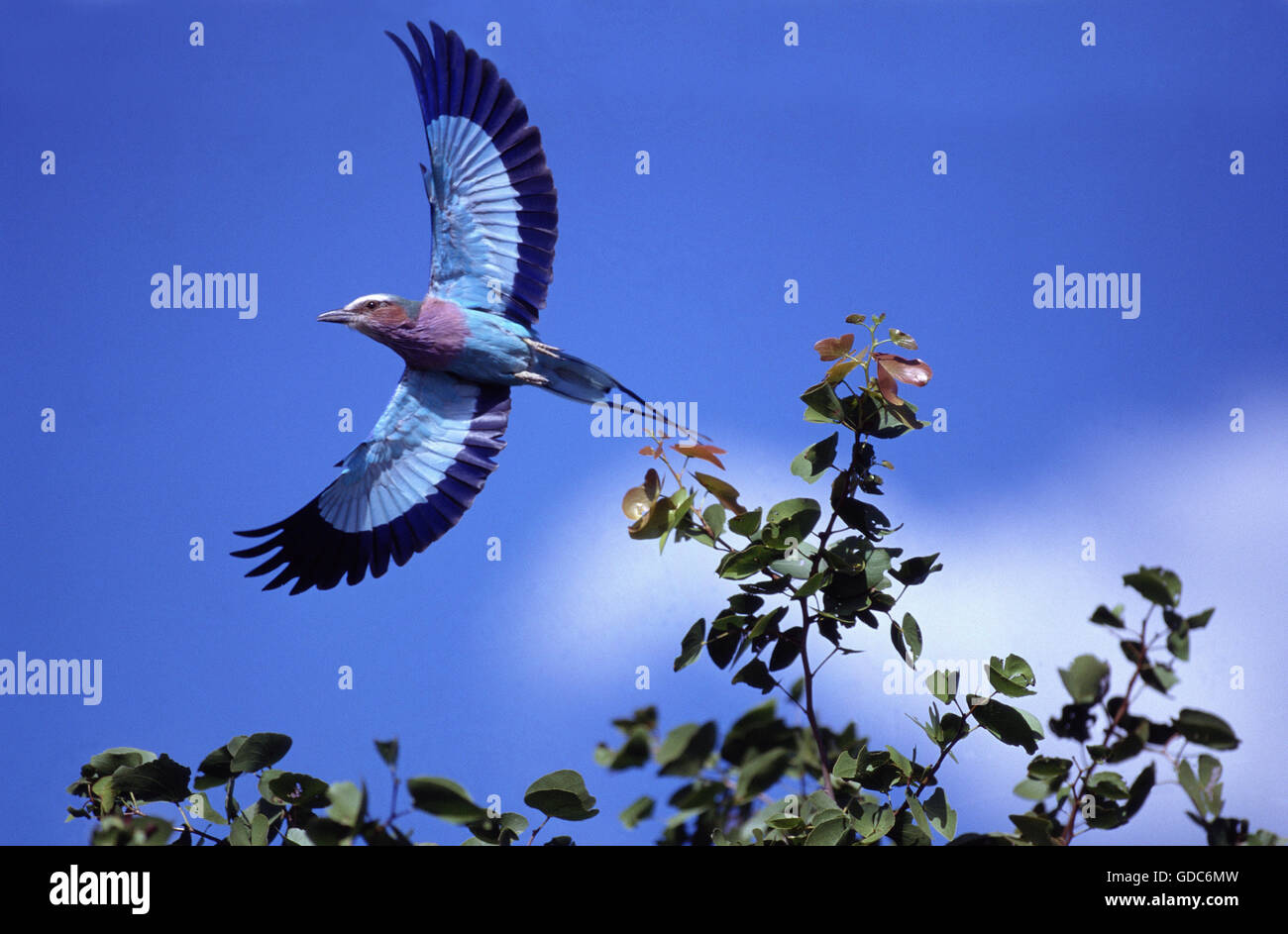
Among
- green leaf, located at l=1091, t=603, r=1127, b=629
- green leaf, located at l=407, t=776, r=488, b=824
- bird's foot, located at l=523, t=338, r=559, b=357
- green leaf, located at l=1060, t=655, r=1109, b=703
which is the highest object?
bird's foot, located at l=523, t=338, r=559, b=357

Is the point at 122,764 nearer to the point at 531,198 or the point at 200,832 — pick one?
the point at 200,832

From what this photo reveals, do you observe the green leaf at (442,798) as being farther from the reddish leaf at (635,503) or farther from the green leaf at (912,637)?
the green leaf at (912,637)

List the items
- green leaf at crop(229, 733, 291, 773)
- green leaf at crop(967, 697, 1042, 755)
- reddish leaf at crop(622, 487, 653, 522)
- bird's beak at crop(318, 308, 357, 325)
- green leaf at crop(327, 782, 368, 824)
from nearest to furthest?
green leaf at crop(327, 782, 368, 824) → green leaf at crop(967, 697, 1042, 755) → green leaf at crop(229, 733, 291, 773) → reddish leaf at crop(622, 487, 653, 522) → bird's beak at crop(318, 308, 357, 325)

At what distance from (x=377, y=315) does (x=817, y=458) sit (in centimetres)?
205

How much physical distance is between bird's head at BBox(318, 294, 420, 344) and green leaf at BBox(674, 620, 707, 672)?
2.07 metres

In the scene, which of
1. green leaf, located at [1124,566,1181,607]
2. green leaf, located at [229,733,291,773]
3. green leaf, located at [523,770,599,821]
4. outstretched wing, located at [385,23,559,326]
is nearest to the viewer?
green leaf, located at [1124,566,1181,607]

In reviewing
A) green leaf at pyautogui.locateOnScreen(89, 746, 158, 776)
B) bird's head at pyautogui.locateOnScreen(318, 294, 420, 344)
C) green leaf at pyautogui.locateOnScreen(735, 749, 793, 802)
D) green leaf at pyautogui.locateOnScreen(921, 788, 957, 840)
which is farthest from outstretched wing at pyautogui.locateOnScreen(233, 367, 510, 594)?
green leaf at pyautogui.locateOnScreen(735, 749, 793, 802)

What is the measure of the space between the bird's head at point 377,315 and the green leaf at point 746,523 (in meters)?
2.03

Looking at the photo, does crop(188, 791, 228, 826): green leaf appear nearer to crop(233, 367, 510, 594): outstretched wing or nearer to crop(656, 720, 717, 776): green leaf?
crop(656, 720, 717, 776): green leaf

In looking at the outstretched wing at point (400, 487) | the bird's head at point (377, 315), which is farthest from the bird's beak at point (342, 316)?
the outstretched wing at point (400, 487)

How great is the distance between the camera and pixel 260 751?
1.70 meters

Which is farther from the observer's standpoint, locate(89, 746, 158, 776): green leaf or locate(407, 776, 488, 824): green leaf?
locate(89, 746, 158, 776): green leaf

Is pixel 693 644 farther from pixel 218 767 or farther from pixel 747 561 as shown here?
pixel 218 767

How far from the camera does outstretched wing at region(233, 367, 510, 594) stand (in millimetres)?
3551
